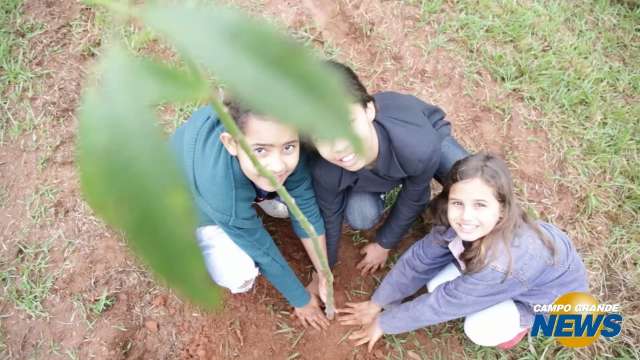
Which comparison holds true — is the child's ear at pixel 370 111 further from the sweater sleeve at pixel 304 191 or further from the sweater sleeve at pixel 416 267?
the sweater sleeve at pixel 416 267

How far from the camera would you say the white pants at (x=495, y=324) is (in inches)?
56.2

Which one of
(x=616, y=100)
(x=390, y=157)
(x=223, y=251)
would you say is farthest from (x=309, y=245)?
(x=616, y=100)

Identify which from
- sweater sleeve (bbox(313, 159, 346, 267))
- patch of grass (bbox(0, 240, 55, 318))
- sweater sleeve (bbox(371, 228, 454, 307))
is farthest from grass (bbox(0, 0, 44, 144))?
sweater sleeve (bbox(371, 228, 454, 307))

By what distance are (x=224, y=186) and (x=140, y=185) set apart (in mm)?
942

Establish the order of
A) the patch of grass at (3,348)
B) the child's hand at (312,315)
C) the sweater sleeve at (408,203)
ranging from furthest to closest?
the child's hand at (312,315) < the patch of grass at (3,348) < the sweater sleeve at (408,203)

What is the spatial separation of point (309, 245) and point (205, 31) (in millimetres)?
1285

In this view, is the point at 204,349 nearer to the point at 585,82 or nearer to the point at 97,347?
the point at 97,347

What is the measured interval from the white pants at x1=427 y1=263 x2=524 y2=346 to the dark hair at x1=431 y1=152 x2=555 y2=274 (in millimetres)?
228

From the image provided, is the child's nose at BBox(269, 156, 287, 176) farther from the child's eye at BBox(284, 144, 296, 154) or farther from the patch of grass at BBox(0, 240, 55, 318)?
the patch of grass at BBox(0, 240, 55, 318)

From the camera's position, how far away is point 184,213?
0.27 m

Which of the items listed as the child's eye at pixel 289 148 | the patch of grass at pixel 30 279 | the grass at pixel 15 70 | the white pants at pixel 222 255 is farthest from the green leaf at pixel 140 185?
the grass at pixel 15 70

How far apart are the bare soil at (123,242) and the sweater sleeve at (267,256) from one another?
0.65 feet

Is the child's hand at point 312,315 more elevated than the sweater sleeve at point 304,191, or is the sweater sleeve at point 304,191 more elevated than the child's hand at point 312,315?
the sweater sleeve at point 304,191

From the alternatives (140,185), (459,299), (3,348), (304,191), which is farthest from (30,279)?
(140,185)
